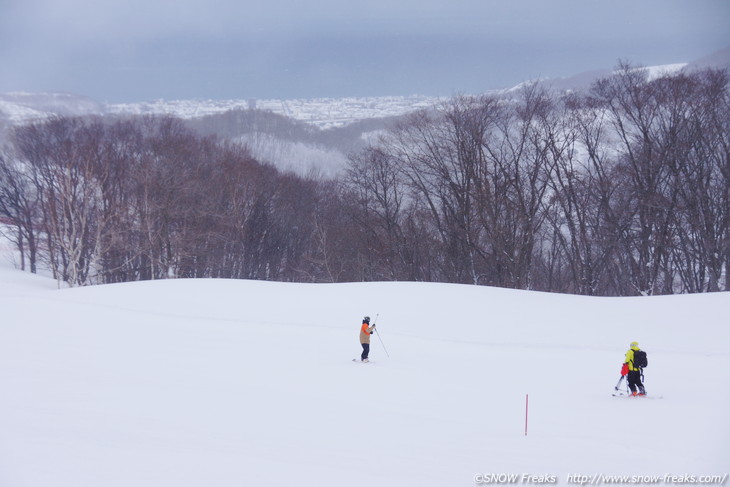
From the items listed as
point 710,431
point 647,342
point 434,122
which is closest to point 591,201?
point 434,122

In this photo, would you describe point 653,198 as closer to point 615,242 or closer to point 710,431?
point 615,242

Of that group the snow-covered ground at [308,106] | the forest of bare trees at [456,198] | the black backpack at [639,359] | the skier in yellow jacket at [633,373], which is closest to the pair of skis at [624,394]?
the skier in yellow jacket at [633,373]

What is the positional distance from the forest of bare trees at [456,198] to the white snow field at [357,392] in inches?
435

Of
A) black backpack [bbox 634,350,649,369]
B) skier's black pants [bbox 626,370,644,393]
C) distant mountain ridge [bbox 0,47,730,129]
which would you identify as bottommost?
skier's black pants [bbox 626,370,644,393]

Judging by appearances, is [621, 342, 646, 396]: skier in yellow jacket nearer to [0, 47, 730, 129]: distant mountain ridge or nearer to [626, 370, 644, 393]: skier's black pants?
[626, 370, 644, 393]: skier's black pants

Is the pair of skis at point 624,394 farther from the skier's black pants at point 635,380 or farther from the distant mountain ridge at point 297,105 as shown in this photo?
the distant mountain ridge at point 297,105

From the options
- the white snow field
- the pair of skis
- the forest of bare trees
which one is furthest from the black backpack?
the forest of bare trees

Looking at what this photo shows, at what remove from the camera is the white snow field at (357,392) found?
7.13 metres

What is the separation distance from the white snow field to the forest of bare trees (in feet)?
36.2

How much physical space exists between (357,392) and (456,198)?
2422 cm

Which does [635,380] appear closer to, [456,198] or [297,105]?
[456,198]

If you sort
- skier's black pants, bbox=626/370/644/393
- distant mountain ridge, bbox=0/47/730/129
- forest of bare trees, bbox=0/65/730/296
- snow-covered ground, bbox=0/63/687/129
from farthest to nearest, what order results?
1. snow-covered ground, bbox=0/63/687/129
2. distant mountain ridge, bbox=0/47/730/129
3. forest of bare trees, bbox=0/65/730/296
4. skier's black pants, bbox=626/370/644/393

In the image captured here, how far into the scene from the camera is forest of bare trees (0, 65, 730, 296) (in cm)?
2853

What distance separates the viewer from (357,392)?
1106 cm
